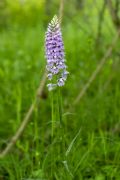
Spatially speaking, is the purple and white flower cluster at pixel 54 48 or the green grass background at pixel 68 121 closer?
the purple and white flower cluster at pixel 54 48

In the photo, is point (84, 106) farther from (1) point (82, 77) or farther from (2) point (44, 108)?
(1) point (82, 77)

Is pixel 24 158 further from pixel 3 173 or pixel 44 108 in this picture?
pixel 44 108

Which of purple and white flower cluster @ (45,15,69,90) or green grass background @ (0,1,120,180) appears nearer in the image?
purple and white flower cluster @ (45,15,69,90)

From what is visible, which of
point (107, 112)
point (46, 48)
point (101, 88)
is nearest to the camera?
point (46, 48)

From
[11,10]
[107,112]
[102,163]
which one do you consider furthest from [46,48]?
[11,10]

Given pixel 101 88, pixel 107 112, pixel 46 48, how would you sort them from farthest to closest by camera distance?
pixel 101 88, pixel 107 112, pixel 46 48

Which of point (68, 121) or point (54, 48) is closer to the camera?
point (54, 48)

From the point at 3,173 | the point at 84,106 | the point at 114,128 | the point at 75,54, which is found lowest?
the point at 3,173

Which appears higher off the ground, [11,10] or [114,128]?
[11,10]

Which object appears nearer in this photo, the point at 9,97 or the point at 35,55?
the point at 9,97

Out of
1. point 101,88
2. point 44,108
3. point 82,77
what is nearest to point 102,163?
point 44,108
